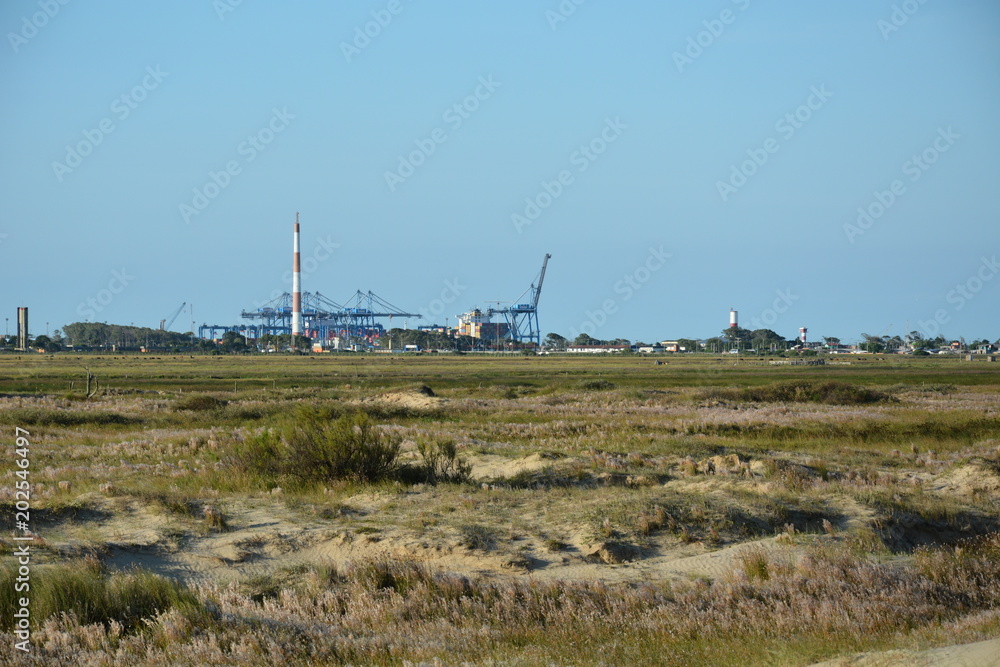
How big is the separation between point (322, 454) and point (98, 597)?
7.30 m

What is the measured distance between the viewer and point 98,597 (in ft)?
23.7

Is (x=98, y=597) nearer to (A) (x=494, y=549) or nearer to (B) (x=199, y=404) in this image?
(A) (x=494, y=549)

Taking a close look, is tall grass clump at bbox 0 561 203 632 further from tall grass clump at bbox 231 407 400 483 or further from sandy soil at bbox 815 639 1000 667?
tall grass clump at bbox 231 407 400 483

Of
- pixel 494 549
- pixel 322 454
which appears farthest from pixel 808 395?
pixel 494 549

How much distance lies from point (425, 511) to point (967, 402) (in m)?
30.2

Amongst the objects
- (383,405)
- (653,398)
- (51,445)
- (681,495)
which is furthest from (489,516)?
(653,398)

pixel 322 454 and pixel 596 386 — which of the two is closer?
pixel 322 454

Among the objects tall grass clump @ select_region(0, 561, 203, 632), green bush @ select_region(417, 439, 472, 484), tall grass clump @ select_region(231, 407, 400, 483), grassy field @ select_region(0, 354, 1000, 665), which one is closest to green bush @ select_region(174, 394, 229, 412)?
grassy field @ select_region(0, 354, 1000, 665)

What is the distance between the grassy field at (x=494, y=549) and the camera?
655 centimetres

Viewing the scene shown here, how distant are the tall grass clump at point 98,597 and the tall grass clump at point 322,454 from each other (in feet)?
22.0

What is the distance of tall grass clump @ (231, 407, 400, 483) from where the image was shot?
47.5 ft

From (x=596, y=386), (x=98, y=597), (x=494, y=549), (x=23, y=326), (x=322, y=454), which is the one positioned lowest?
(x=494, y=549)

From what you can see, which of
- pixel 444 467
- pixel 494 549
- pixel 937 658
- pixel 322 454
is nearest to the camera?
pixel 937 658

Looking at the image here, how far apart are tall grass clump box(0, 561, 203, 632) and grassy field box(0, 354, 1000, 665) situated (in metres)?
0.02
